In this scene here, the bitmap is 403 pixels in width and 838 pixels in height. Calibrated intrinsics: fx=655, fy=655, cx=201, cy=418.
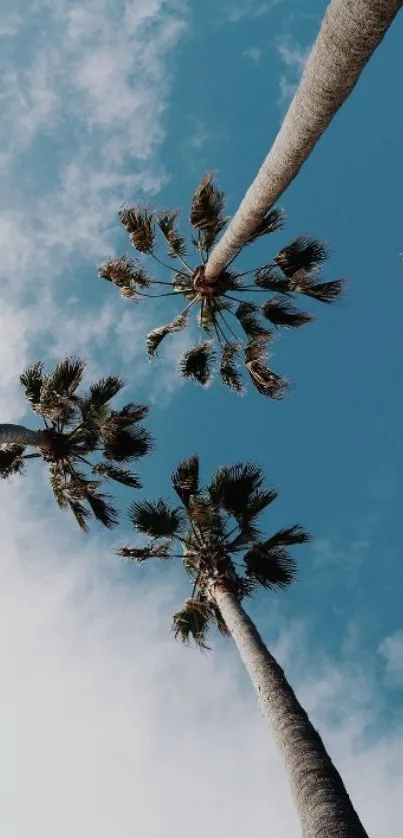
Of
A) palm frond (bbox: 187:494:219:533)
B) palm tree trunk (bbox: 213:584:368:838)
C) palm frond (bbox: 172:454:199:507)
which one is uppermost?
palm frond (bbox: 172:454:199:507)

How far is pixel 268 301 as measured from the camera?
14336 mm

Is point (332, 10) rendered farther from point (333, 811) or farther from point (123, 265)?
point (123, 265)

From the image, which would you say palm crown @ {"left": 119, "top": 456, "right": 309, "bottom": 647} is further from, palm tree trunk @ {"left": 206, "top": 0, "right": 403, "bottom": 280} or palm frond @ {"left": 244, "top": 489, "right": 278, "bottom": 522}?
palm tree trunk @ {"left": 206, "top": 0, "right": 403, "bottom": 280}

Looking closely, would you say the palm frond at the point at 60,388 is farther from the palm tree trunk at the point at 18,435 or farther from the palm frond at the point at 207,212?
the palm frond at the point at 207,212

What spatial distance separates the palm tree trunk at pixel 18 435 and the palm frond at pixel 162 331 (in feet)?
11.0

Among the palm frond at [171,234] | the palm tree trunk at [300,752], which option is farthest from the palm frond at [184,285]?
the palm tree trunk at [300,752]

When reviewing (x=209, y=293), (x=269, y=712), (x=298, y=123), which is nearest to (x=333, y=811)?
(x=269, y=712)

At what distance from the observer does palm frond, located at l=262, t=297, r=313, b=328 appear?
14.1 meters

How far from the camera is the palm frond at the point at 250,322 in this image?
48.1ft

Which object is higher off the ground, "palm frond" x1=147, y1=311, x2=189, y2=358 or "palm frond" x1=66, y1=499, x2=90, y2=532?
"palm frond" x1=147, y1=311, x2=189, y2=358

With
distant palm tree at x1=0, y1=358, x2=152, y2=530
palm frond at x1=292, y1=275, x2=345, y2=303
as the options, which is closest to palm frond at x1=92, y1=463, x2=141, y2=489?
distant palm tree at x1=0, y1=358, x2=152, y2=530

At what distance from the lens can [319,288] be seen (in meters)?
13.0

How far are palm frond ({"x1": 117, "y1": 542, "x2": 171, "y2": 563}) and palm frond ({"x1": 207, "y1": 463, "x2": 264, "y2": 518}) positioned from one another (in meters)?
1.84

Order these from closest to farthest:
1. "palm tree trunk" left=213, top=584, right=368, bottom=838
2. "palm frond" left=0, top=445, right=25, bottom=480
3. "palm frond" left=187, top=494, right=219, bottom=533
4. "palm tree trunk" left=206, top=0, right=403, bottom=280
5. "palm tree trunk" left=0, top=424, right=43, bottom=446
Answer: "palm tree trunk" left=206, top=0, right=403, bottom=280
"palm tree trunk" left=213, top=584, right=368, bottom=838
"palm tree trunk" left=0, top=424, right=43, bottom=446
"palm frond" left=187, top=494, right=219, bottom=533
"palm frond" left=0, top=445, right=25, bottom=480
